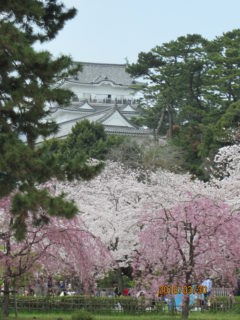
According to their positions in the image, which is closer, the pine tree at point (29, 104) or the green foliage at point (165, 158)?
the pine tree at point (29, 104)

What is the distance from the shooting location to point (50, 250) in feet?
57.0

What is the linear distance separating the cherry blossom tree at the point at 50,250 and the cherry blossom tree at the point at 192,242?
134cm

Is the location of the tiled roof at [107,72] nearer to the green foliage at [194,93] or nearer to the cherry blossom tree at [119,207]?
the green foliage at [194,93]

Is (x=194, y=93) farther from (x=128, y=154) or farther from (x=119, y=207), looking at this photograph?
(x=119, y=207)

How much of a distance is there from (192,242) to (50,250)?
10.5 feet

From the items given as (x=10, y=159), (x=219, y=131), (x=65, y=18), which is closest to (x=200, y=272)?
(x=65, y=18)

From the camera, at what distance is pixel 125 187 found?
25.9 m

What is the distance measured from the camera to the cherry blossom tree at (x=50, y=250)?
16.4 metres

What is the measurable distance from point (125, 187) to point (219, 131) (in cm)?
1022

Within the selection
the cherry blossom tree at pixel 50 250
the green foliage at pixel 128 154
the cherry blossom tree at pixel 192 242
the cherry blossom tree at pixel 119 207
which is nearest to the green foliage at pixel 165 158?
the green foliage at pixel 128 154

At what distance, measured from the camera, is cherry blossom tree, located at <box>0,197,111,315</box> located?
16.4 m

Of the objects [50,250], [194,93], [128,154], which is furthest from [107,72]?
[50,250]

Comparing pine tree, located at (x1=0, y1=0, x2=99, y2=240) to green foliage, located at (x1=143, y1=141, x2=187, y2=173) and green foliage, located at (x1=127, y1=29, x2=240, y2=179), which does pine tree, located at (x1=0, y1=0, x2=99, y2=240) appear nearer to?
green foliage, located at (x1=127, y1=29, x2=240, y2=179)

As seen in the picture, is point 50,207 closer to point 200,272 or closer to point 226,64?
point 200,272
